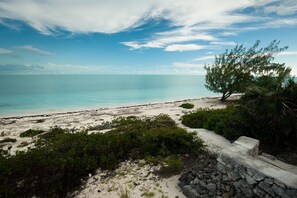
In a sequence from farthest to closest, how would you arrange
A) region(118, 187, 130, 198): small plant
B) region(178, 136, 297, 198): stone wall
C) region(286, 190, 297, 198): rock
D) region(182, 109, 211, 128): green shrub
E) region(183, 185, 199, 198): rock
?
region(182, 109, 211, 128): green shrub
region(118, 187, 130, 198): small plant
region(183, 185, 199, 198): rock
region(178, 136, 297, 198): stone wall
region(286, 190, 297, 198): rock

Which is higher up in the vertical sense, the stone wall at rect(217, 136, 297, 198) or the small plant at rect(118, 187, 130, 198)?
the stone wall at rect(217, 136, 297, 198)

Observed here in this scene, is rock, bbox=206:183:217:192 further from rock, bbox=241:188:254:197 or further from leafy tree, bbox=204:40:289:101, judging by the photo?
leafy tree, bbox=204:40:289:101

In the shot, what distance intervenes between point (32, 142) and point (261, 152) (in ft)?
38.6

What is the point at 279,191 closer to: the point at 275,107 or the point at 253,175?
the point at 253,175

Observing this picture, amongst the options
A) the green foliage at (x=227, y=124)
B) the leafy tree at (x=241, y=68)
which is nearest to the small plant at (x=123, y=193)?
the green foliage at (x=227, y=124)

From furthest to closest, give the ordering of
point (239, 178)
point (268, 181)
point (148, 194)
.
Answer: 1. point (148, 194)
2. point (239, 178)
3. point (268, 181)

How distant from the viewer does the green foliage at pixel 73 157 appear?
18.8ft

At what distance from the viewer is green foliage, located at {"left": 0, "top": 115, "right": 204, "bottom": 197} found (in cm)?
572

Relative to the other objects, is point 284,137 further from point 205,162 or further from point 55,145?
point 55,145

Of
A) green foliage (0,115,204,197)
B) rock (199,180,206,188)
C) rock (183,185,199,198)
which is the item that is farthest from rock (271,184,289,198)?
green foliage (0,115,204,197)

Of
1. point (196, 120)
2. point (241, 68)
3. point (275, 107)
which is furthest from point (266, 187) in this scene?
point (241, 68)

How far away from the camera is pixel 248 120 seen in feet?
26.9

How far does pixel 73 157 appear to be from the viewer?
22.7 ft

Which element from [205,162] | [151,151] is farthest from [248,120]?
[151,151]
